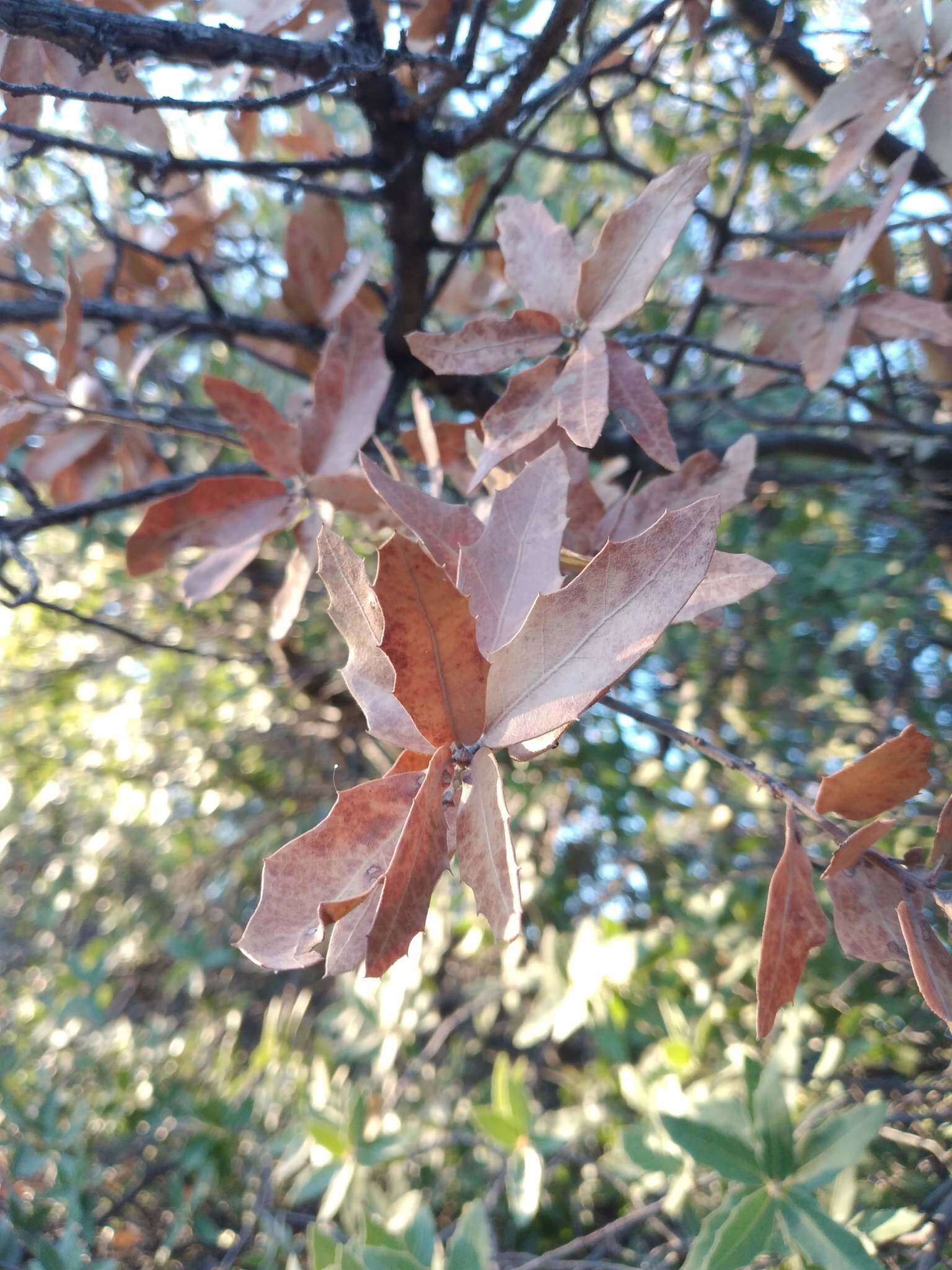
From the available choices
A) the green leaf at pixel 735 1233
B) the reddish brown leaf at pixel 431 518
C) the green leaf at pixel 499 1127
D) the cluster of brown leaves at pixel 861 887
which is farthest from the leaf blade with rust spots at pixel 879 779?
the green leaf at pixel 499 1127

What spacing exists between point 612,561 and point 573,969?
0.92 metres

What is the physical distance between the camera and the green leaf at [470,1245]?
699 mm

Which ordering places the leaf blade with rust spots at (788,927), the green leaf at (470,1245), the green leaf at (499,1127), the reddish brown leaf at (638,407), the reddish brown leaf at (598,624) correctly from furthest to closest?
the green leaf at (499,1127) → the green leaf at (470,1245) → the reddish brown leaf at (638,407) → the leaf blade with rust spots at (788,927) → the reddish brown leaf at (598,624)

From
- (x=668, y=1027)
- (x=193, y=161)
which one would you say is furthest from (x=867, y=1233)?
(x=193, y=161)

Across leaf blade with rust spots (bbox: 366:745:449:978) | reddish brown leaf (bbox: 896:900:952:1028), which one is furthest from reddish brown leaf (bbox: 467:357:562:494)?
reddish brown leaf (bbox: 896:900:952:1028)

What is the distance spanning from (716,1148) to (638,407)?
651mm

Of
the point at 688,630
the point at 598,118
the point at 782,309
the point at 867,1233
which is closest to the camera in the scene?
the point at 867,1233

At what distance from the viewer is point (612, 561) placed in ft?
1.29

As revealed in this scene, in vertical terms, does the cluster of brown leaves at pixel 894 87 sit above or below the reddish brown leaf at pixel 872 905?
above

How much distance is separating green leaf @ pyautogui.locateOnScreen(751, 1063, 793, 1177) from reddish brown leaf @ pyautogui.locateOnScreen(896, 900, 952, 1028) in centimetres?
38

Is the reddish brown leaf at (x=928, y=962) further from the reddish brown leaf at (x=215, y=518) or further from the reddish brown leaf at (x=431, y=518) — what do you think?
the reddish brown leaf at (x=215, y=518)

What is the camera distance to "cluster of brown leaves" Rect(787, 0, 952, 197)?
2.24ft

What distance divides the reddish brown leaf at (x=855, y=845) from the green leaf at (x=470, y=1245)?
503 mm

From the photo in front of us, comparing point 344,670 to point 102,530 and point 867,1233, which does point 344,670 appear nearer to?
point 867,1233
